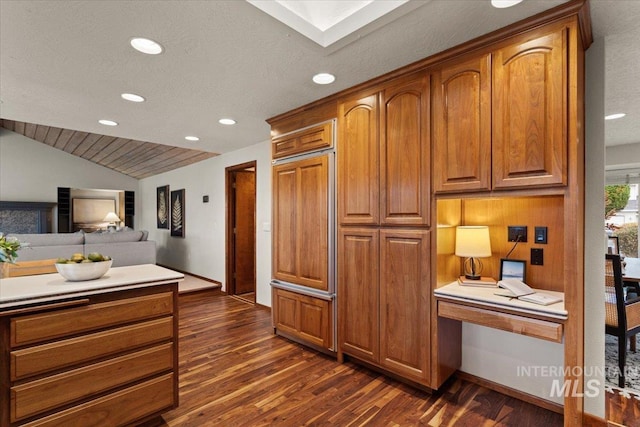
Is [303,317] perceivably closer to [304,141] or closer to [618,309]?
[304,141]

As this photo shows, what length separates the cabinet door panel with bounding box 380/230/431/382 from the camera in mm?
2162

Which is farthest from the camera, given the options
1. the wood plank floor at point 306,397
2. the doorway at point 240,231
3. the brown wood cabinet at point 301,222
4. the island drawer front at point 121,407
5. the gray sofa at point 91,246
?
the doorway at point 240,231

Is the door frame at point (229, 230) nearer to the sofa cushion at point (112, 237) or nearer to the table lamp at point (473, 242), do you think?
the sofa cushion at point (112, 237)

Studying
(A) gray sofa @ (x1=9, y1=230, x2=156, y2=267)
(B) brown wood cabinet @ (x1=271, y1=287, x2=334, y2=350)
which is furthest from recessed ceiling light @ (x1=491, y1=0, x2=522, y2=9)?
(A) gray sofa @ (x1=9, y1=230, x2=156, y2=267)

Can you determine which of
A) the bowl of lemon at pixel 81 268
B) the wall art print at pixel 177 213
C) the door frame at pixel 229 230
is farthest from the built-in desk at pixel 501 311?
the wall art print at pixel 177 213

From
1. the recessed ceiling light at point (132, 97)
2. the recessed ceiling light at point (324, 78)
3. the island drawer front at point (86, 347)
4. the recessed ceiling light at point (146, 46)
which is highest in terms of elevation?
the recessed ceiling light at point (146, 46)

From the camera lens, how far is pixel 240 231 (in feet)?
17.1

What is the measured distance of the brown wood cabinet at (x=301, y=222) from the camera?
281cm

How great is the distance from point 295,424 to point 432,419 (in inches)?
34.1

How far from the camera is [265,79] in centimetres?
239

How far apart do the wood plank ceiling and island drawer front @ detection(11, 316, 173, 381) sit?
13.2ft

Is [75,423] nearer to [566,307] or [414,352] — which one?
[414,352]

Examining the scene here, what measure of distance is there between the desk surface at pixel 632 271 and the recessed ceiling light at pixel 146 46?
4648 millimetres

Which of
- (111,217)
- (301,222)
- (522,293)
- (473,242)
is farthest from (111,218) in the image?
(522,293)
